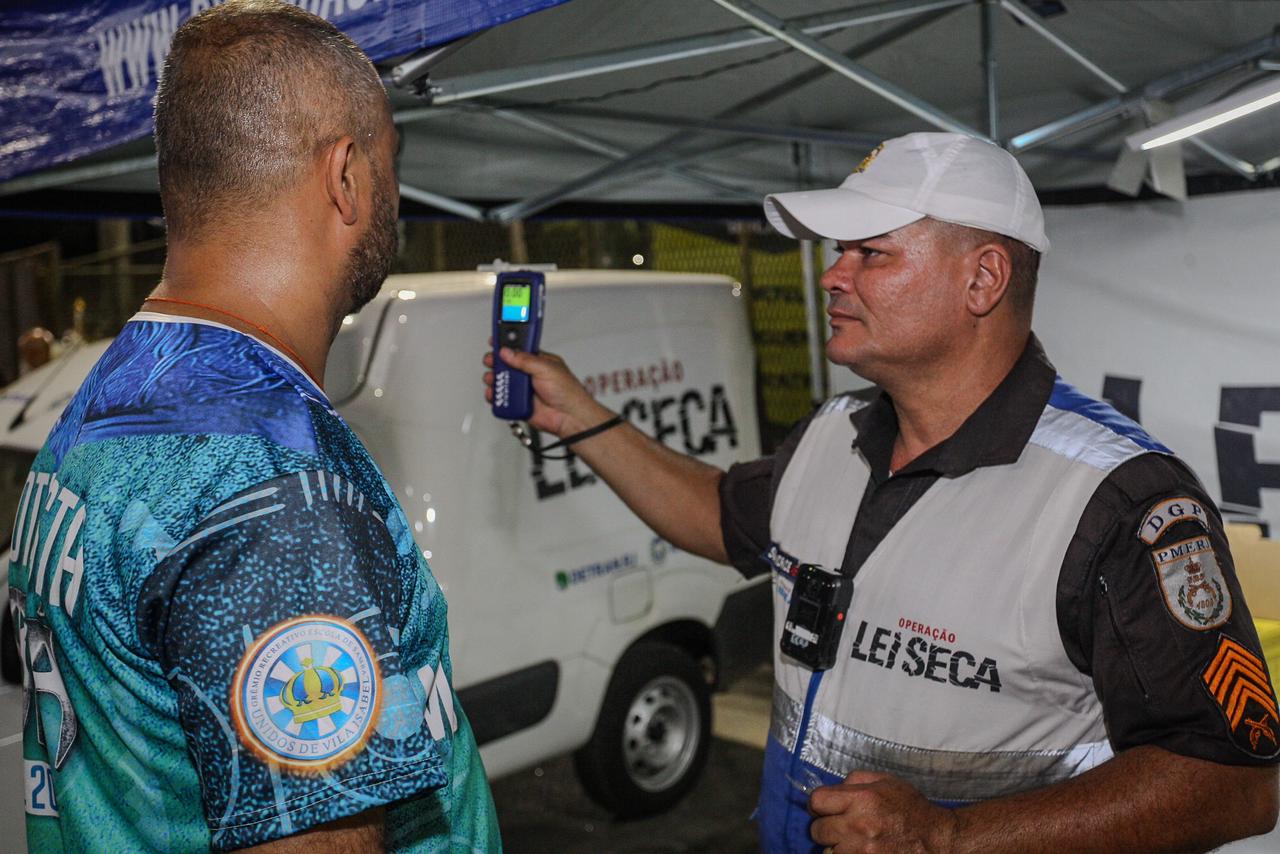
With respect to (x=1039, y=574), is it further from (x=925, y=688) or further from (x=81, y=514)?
(x=81, y=514)

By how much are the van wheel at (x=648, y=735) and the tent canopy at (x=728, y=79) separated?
6.60ft

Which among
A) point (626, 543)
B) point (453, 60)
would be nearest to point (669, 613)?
point (626, 543)

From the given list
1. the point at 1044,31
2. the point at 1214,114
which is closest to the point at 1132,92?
the point at 1044,31

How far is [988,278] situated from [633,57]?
105 centimetres

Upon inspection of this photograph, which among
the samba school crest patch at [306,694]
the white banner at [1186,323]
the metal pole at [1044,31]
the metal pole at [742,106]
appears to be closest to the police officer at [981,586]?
the samba school crest patch at [306,694]

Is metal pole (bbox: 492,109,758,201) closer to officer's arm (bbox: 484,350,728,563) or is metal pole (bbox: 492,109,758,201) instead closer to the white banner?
officer's arm (bbox: 484,350,728,563)

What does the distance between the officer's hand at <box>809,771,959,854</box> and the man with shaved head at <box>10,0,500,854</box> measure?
1.67ft

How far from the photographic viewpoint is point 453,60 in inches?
113

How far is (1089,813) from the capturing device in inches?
58.8

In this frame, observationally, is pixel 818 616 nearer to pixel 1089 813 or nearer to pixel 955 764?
pixel 955 764

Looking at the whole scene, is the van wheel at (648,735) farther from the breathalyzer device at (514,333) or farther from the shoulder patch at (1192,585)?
the shoulder patch at (1192,585)

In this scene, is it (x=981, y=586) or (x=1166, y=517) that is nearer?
(x=1166, y=517)

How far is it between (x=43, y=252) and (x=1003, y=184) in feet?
44.3

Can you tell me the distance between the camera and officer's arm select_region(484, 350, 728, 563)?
2283 millimetres
